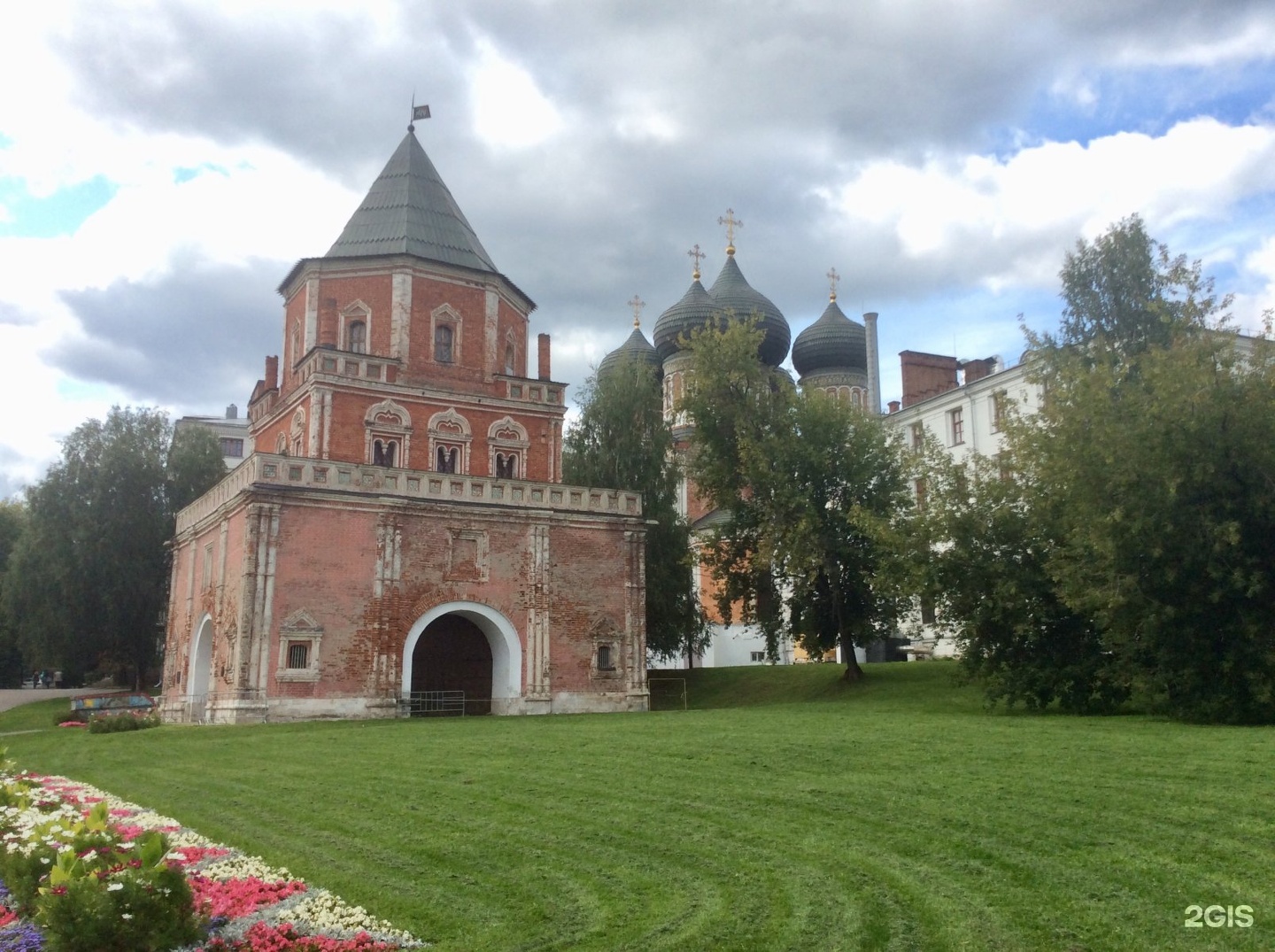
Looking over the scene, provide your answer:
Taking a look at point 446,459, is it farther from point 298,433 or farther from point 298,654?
point 298,654

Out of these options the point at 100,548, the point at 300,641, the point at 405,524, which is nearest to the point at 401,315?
the point at 405,524

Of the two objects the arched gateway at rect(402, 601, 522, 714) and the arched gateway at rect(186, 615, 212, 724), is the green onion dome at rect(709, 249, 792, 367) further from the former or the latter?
the arched gateway at rect(186, 615, 212, 724)

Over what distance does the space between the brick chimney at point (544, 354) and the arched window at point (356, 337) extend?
19.3ft

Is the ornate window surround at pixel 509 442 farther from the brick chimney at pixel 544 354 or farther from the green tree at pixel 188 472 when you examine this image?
the green tree at pixel 188 472

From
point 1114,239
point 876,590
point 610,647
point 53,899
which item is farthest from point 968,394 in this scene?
point 53,899

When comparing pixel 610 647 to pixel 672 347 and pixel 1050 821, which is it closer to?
pixel 1050 821

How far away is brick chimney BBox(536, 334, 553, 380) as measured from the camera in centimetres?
3592

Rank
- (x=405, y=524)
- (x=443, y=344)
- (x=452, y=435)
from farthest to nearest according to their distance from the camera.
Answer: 1. (x=443, y=344)
2. (x=452, y=435)
3. (x=405, y=524)

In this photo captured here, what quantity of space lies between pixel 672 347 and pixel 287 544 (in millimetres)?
29276

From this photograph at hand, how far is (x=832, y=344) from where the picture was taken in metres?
54.5

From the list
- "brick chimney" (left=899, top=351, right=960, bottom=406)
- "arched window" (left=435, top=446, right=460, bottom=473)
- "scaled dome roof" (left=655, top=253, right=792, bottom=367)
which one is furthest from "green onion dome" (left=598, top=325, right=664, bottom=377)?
"arched window" (left=435, top=446, right=460, bottom=473)

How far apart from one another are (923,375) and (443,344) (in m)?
18.6

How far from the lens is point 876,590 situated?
27547 millimetres
